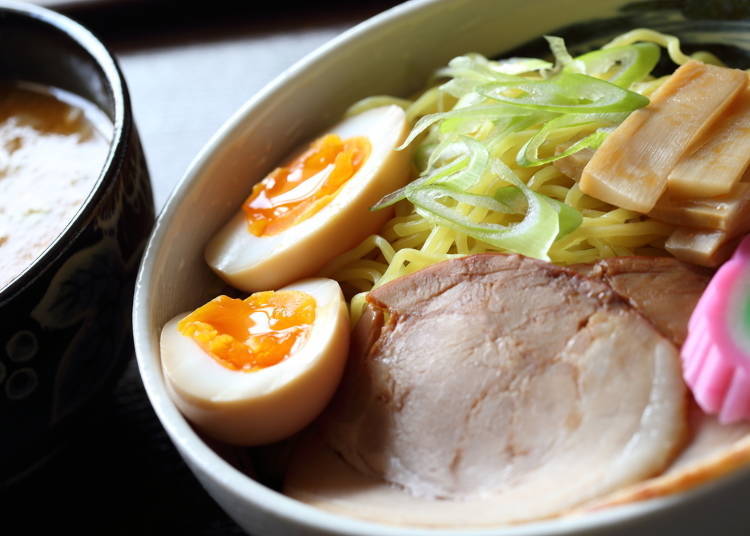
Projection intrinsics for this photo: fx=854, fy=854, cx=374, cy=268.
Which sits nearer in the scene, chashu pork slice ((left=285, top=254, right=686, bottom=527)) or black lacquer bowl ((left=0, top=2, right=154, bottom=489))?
chashu pork slice ((left=285, top=254, right=686, bottom=527))

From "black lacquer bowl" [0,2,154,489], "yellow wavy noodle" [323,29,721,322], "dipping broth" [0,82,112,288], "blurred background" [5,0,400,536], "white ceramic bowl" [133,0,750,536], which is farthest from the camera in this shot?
"dipping broth" [0,82,112,288]

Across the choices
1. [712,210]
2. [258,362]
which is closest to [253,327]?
[258,362]

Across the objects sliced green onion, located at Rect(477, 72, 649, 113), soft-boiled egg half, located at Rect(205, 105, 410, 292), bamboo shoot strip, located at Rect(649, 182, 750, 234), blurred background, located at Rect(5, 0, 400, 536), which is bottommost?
blurred background, located at Rect(5, 0, 400, 536)

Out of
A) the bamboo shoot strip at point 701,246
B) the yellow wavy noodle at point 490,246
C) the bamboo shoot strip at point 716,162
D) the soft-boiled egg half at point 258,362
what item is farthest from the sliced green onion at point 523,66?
the soft-boiled egg half at point 258,362

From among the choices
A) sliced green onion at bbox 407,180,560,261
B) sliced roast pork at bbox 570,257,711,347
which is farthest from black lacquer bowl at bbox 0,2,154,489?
sliced roast pork at bbox 570,257,711,347

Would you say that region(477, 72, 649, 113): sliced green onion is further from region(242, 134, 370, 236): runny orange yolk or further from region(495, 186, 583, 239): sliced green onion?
region(242, 134, 370, 236): runny orange yolk

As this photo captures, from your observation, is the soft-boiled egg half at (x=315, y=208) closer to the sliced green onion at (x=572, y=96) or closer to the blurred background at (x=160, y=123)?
the sliced green onion at (x=572, y=96)

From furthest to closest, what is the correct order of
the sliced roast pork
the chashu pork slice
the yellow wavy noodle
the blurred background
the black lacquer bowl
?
the blurred background < the yellow wavy noodle < the black lacquer bowl < the sliced roast pork < the chashu pork slice

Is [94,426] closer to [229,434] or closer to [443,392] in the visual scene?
[229,434]

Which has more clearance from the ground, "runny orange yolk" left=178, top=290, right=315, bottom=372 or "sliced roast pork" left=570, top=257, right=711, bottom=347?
"sliced roast pork" left=570, top=257, right=711, bottom=347
